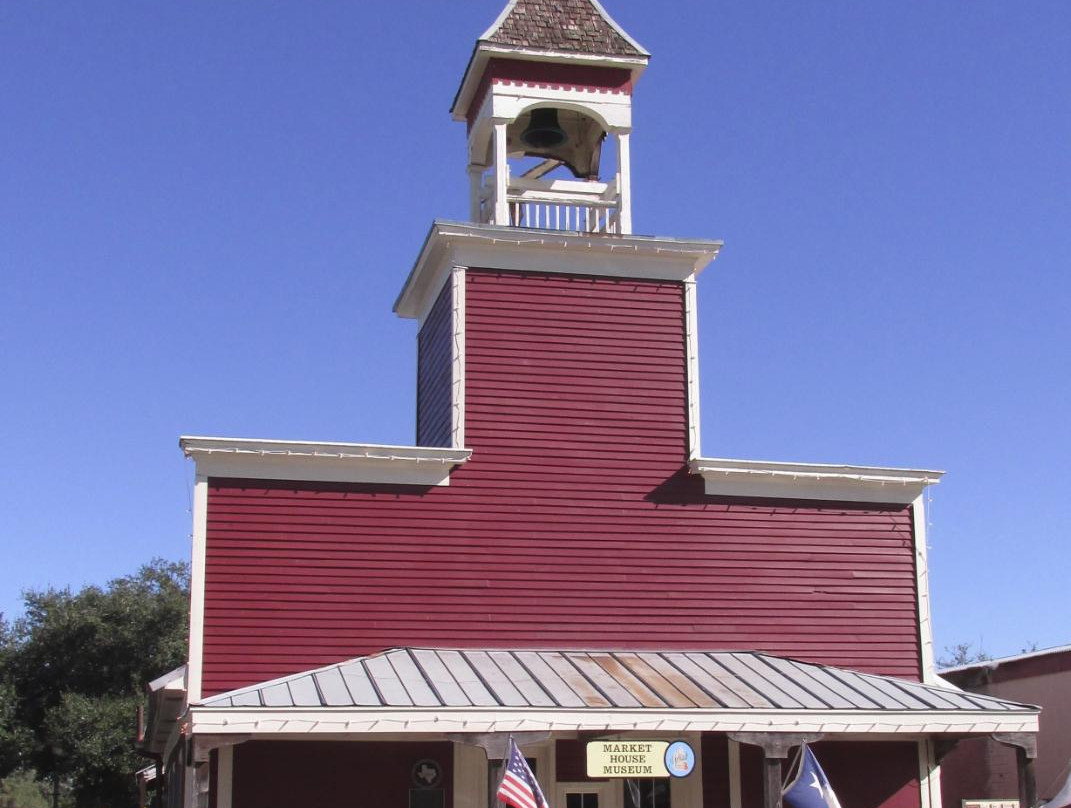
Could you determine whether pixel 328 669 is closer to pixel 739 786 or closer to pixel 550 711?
pixel 550 711

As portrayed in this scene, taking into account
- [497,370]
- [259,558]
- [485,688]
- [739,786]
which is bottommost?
[739,786]

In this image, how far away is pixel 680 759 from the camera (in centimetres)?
1719

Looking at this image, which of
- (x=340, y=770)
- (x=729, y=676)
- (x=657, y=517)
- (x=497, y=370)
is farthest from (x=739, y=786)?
(x=497, y=370)

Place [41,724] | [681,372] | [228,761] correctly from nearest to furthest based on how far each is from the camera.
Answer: [228,761], [681,372], [41,724]

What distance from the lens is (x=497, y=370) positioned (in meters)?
20.7

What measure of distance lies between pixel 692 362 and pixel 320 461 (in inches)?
234

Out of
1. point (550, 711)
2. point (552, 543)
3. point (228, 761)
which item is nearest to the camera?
point (550, 711)

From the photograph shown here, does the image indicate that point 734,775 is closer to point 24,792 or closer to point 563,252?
point 563,252

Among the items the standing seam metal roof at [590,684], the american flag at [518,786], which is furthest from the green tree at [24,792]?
the american flag at [518,786]

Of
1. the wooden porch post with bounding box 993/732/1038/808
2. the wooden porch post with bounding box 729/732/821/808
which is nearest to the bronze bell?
the wooden porch post with bounding box 729/732/821/808

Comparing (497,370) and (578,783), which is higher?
(497,370)

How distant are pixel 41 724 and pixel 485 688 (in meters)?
41.7

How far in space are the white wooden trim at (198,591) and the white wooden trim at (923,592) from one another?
1028 cm

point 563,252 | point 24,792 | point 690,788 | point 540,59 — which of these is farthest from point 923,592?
point 24,792
